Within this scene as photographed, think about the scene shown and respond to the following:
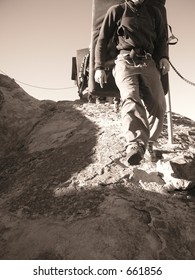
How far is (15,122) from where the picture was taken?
5746 millimetres

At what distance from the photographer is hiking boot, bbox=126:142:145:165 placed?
2.87 meters

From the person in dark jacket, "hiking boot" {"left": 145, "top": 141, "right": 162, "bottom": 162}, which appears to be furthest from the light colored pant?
"hiking boot" {"left": 145, "top": 141, "right": 162, "bottom": 162}

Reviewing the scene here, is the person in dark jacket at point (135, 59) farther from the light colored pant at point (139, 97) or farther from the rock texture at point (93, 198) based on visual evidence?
the rock texture at point (93, 198)

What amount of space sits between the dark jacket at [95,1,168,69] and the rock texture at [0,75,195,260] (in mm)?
1272

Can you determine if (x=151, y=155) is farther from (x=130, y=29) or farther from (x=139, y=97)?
(x=130, y=29)

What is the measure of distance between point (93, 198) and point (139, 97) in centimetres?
117

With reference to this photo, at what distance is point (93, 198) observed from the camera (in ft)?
9.94

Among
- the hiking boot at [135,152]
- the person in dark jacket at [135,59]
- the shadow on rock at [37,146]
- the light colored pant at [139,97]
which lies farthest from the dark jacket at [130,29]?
the shadow on rock at [37,146]

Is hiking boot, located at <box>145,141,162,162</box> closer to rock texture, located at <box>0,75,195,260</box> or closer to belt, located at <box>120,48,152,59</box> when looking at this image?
rock texture, located at <box>0,75,195,260</box>

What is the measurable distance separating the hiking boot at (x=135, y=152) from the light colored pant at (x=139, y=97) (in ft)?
0.29

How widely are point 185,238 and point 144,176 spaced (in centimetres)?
93

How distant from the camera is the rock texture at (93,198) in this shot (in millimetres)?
2420
